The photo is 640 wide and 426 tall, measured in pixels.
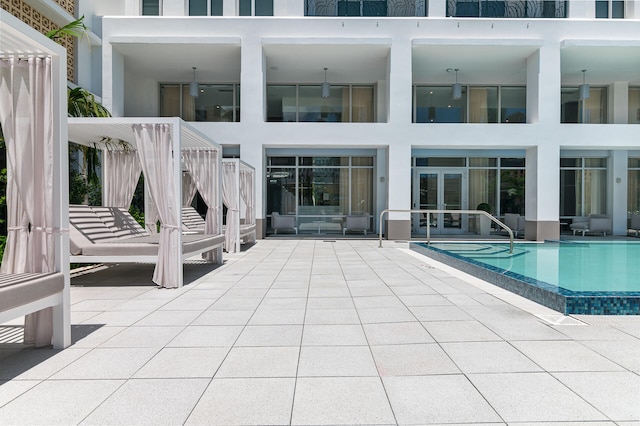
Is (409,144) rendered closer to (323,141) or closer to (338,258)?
(323,141)

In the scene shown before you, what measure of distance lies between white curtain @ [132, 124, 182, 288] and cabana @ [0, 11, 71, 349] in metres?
2.40

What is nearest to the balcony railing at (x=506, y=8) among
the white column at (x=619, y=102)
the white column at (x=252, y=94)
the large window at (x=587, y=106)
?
the large window at (x=587, y=106)

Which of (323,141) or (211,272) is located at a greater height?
(323,141)

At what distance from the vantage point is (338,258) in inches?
354

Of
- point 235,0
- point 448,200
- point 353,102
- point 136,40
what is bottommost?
point 448,200

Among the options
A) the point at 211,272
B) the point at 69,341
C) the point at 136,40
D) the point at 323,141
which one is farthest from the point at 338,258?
the point at 136,40

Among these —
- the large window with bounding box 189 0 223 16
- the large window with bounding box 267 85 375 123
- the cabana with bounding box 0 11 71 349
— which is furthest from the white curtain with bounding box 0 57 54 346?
the large window with bounding box 267 85 375 123

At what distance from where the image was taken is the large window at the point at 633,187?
51.3ft

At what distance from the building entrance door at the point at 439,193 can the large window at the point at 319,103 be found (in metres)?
3.09

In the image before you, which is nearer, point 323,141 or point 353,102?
point 323,141

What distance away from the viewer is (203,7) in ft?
46.9

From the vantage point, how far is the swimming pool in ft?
14.4

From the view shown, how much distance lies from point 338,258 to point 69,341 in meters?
6.06

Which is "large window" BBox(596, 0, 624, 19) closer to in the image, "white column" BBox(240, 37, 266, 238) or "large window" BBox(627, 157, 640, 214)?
"large window" BBox(627, 157, 640, 214)
